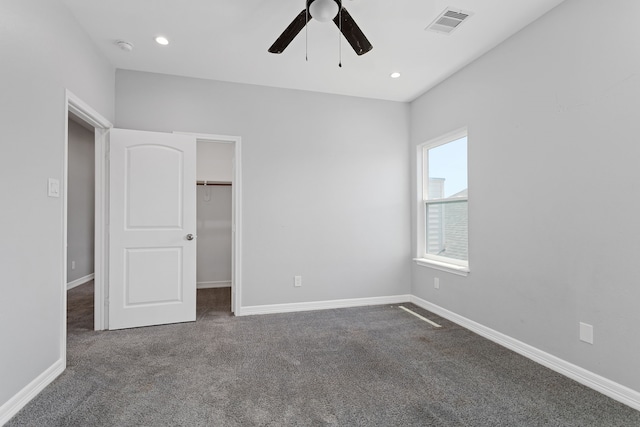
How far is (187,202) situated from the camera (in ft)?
11.0

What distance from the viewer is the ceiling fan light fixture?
1.89 m

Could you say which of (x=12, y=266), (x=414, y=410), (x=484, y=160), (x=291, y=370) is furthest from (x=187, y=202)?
(x=484, y=160)

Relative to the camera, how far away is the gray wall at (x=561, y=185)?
195cm

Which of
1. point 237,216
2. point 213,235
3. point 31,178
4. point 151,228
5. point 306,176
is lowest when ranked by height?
point 213,235

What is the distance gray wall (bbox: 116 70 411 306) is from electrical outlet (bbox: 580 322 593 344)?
2.12 meters

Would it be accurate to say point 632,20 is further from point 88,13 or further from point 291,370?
point 88,13

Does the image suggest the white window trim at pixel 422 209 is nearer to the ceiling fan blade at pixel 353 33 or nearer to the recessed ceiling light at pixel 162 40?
the ceiling fan blade at pixel 353 33

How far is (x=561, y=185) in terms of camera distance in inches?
91.4

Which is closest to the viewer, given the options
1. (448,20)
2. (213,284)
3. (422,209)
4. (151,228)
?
(448,20)

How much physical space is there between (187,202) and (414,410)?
2.79 metres

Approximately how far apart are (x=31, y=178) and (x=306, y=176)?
250 centimetres

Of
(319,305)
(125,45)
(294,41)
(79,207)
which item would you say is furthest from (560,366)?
(79,207)

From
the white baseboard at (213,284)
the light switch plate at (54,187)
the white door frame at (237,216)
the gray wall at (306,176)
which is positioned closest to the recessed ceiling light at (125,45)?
the gray wall at (306,176)

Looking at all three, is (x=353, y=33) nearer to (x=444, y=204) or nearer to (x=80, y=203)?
(x=444, y=204)
